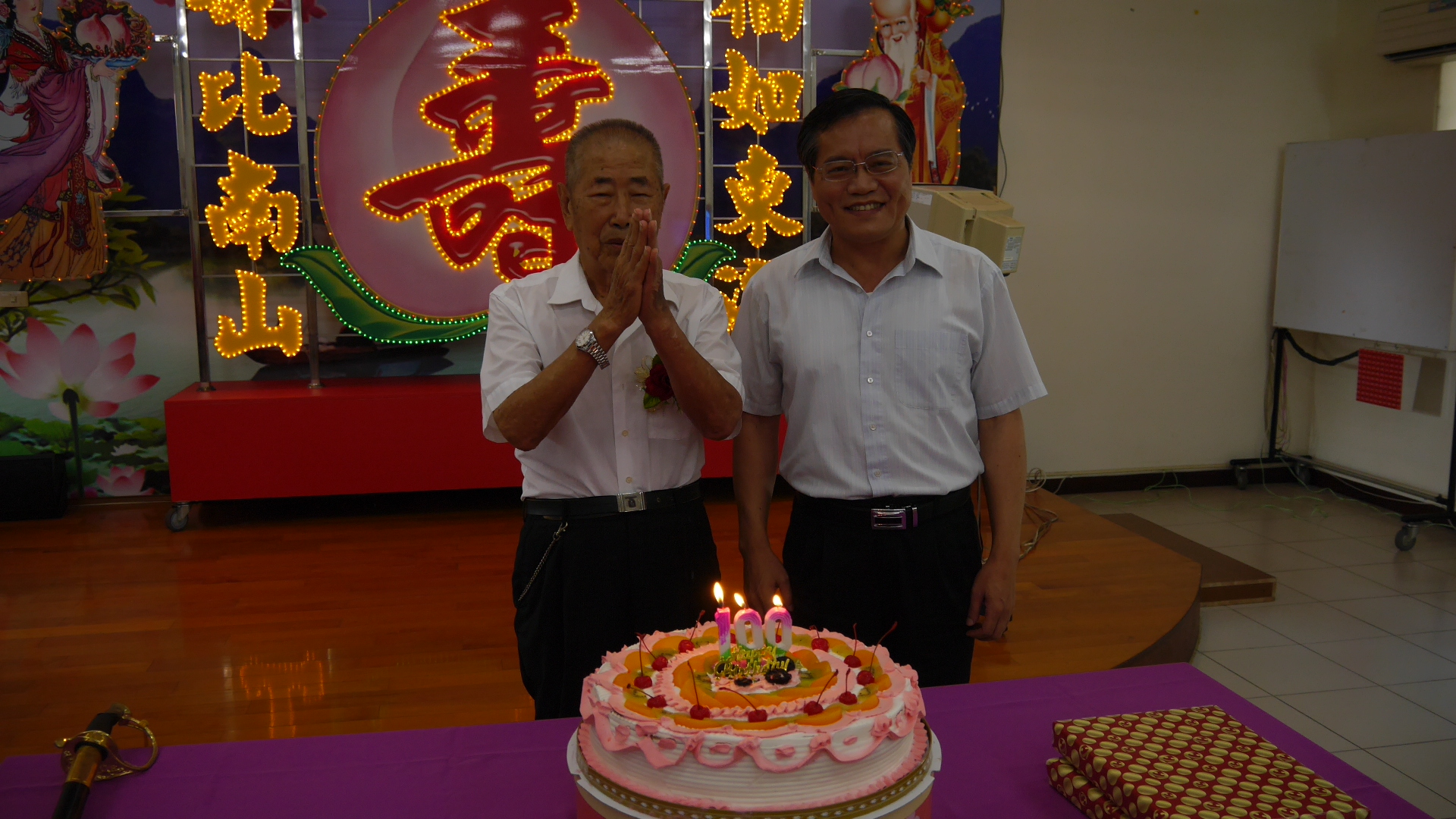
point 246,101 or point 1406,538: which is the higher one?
point 246,101

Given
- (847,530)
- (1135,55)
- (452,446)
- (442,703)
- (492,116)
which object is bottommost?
(442,703)

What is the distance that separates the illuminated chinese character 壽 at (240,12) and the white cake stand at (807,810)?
4811mm

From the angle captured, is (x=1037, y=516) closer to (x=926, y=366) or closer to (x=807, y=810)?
(x=926, y=366)

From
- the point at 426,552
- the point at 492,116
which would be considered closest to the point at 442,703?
the point at 426,552

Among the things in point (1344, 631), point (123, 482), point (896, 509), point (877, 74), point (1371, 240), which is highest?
point (877, 74)

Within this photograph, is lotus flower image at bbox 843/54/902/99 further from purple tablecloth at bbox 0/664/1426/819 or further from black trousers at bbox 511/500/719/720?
purple tablecloth at bbox 0/664/1426/819

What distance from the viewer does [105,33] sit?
5031mm

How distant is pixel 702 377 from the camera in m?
1.84

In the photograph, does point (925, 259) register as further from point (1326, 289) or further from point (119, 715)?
point (1326, 289)

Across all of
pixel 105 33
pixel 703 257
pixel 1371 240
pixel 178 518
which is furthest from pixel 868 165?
pixel 1371 240

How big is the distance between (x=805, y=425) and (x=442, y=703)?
5.78ft

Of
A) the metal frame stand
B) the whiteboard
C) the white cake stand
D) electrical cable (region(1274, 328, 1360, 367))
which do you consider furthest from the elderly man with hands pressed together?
electrical cable (region(1274, 328, 1360, 367))

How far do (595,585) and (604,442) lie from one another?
0.28 meters

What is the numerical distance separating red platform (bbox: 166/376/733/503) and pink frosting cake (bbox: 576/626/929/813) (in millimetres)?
3695
